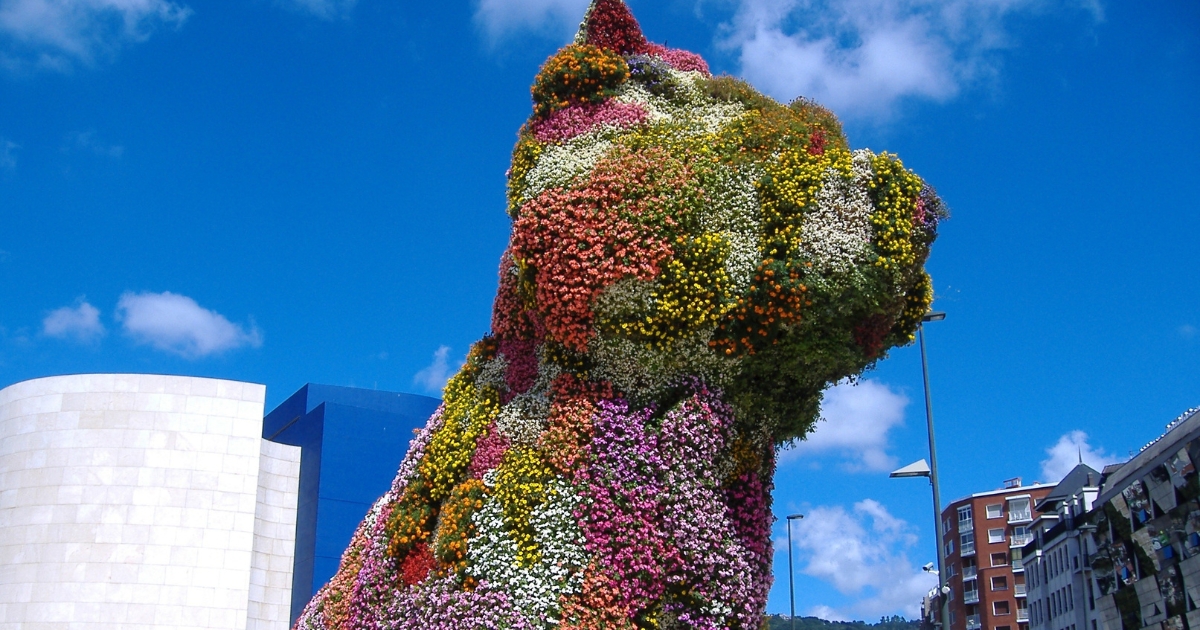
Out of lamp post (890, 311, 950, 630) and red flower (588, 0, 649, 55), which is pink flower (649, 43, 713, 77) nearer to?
red flower (588, 0, 649, 55)

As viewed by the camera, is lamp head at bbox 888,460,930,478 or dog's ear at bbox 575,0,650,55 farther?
lamp head at bbox 888,460,930,478

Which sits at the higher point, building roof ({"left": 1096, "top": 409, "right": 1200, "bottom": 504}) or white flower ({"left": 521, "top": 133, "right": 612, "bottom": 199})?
building roof ({"left": 1096, "top": 409, "right": 1200, "bottom": 504})

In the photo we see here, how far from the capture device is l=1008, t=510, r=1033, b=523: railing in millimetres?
84812

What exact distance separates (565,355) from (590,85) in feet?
8.51

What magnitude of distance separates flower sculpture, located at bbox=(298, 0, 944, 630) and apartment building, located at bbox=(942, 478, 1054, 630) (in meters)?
80.1

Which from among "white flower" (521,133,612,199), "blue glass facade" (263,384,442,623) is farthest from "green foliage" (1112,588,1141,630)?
"white flower" (521,133,612,199)

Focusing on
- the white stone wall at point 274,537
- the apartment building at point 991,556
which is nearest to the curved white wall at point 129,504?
the white stone wall at point 274,537

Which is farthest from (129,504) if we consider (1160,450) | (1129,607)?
(1129,607)

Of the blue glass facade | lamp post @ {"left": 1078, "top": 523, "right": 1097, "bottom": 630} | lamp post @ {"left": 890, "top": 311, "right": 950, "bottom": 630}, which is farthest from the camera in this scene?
lamp post @ {"left": 1078, "top": 523, "right": 1097, "bottom": 630}

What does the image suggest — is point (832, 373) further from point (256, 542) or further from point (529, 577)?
point (256, 542)

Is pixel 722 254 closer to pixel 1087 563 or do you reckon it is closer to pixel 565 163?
pixel 565 163

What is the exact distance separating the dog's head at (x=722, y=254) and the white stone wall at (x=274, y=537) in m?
28.0

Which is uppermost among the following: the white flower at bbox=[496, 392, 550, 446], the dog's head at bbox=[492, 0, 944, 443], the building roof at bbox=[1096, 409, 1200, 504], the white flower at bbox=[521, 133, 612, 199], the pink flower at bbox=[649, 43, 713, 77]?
the building roof at bbox=[1096, 409, 1200, 504]

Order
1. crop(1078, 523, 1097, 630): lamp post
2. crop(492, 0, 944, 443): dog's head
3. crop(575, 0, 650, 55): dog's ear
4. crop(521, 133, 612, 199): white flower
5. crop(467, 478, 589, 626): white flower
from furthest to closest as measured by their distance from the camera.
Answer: crop(1078, 523, 1097, 630): lamp post
crop(575, 0, 650, 55): dog's ear
crop(521, 133, 612, 199): white flower
crop(492, 0, 944, 443): dog's head
crop(467, 478, 589, 626): white flower
